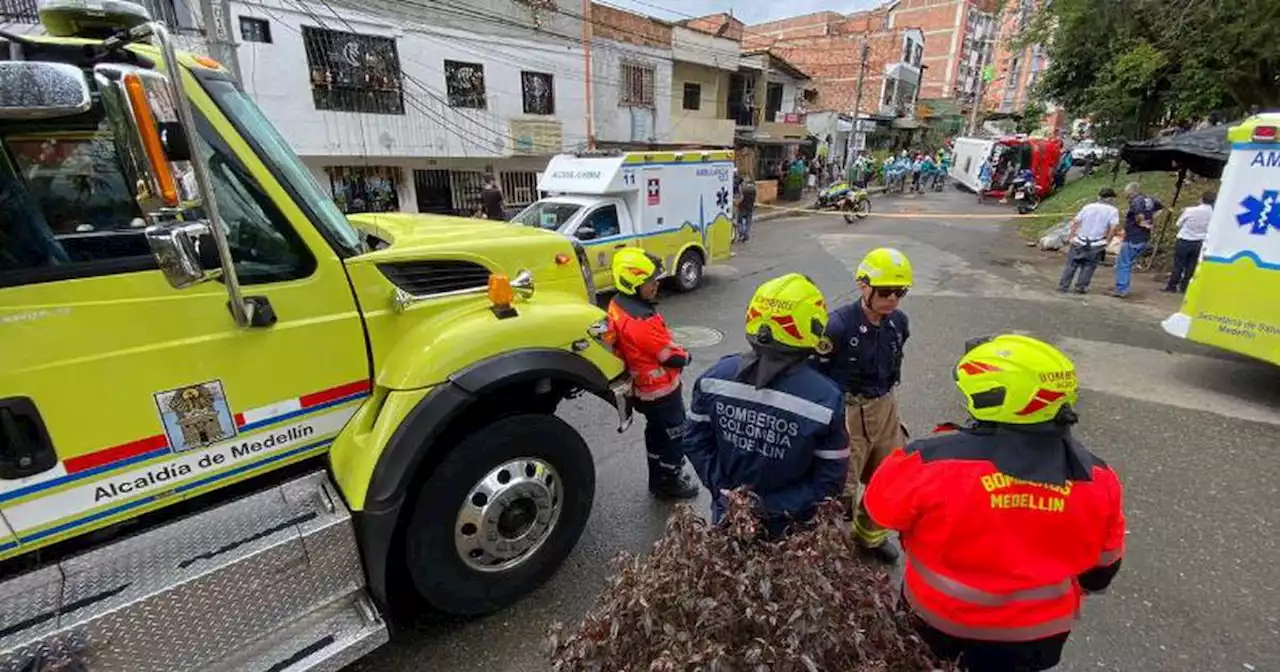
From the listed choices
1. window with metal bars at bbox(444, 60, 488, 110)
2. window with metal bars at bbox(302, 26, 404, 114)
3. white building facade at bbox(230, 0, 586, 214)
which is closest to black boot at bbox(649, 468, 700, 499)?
white building facade at bbox(230, 0, 586, 214)

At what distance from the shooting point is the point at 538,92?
16766 mm

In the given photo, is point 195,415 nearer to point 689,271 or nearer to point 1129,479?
point 1129,479

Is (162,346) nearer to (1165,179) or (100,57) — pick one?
(100,57)

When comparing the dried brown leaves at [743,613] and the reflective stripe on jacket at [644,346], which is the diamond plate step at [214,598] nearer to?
the dried brown leaves at [743,613]

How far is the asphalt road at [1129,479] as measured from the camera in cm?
270

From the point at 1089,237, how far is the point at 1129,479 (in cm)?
647

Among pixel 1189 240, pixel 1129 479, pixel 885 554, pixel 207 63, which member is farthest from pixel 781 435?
pixel 1189 240

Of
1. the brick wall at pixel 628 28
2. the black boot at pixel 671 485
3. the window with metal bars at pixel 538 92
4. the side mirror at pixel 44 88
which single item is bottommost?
the black boot at pixel 671 485

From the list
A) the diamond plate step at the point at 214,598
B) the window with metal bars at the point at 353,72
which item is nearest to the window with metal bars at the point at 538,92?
the window with metal bars at the point at 353,72

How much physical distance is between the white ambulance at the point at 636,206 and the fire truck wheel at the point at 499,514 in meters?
5.55

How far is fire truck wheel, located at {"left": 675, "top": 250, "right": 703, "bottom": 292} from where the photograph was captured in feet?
32.2

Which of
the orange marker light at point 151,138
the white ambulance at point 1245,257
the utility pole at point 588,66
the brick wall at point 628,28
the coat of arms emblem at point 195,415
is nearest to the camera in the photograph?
the orange marker light at point 151,138

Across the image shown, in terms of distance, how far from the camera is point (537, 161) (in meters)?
17.5

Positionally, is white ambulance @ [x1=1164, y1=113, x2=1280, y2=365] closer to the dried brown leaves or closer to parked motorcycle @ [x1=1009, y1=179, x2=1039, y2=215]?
the dried brown leaves
